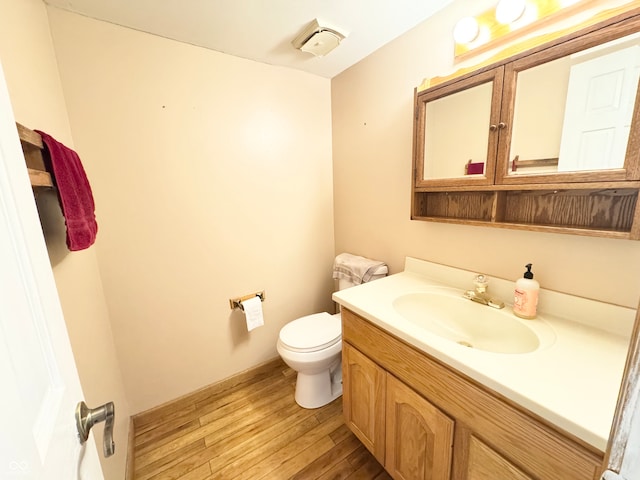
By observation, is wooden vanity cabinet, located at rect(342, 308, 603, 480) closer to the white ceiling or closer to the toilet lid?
the toilet lid

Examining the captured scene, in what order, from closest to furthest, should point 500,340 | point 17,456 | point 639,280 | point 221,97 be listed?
point 17,456
point 639,280
point 500,340
point 221,97

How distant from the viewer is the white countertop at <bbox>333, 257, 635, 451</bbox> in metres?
0.60

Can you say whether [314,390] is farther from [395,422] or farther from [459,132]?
[459,132]

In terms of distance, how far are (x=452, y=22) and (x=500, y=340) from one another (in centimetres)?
147

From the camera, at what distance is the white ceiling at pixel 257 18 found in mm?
1171

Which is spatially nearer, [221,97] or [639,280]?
[639,280]

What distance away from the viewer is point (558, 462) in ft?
1.98

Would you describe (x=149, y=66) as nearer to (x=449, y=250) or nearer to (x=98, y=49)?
(x=98, y=49)

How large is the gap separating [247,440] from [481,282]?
1.52 meters

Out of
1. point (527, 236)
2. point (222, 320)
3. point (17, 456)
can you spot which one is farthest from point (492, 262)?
point (222, 320)

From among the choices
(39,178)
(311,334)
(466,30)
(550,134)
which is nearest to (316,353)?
(311,334)

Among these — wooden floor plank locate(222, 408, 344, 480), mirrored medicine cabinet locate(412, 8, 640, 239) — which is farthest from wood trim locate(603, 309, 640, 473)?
wooden floor plank locate(222, 408, 344, 480)

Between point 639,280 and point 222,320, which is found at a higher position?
point 639,280

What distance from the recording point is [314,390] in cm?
165
